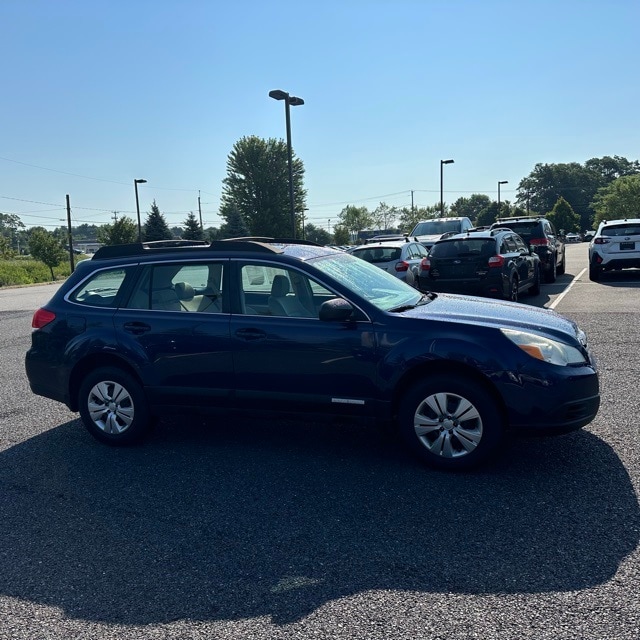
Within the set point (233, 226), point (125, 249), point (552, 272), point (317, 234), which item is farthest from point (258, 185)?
point (125, 249)

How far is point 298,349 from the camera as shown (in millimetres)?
4730

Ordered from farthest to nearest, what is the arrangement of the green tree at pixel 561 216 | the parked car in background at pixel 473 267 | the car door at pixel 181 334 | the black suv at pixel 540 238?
the green tree at pixel 561 216
the black suv at pixel 540 238
the parked car in background at pixel 473 267
the car door at pixel 181 334

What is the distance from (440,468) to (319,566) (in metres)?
1.47

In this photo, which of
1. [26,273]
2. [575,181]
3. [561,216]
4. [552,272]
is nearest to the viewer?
[552,272]

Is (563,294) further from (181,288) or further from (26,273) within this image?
(26,273)

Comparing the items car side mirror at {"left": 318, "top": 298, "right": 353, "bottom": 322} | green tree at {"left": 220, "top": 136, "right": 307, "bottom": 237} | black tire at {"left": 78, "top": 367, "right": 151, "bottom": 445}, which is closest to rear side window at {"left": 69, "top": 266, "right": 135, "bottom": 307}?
black tire at {"left": 78, "top": 367, "right": 151, "bottom": 445}

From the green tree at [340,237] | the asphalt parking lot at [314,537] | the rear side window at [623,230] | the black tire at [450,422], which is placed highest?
the green tree at [340,237]

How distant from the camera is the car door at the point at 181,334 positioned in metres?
5.00

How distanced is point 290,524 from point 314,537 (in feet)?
0.76

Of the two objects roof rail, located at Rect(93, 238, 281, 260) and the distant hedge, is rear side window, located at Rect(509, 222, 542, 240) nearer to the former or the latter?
roof rail, located at Rect(93, 238, 281, 260)

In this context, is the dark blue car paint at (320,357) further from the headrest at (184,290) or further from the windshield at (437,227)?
the windshield at (437,227)

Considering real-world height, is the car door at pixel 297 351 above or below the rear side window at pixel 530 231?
below

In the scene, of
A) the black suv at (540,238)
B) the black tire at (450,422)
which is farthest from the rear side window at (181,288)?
the black suv at (540,238)

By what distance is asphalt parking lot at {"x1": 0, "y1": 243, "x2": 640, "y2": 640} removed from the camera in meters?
2.86
